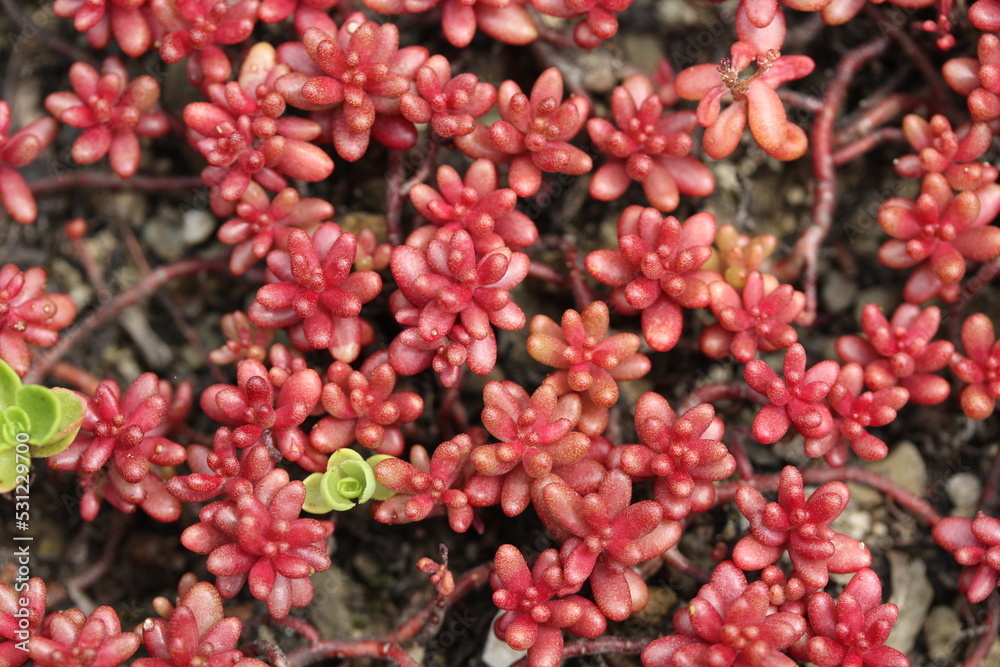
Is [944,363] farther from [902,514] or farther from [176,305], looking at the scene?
[176,305]

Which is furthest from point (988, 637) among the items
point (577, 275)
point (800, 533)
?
point (577, 275)

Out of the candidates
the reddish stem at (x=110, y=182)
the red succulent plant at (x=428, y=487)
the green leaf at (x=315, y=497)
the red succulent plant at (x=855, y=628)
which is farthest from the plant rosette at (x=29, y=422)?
the red succulent plant at (x=855, y=628)

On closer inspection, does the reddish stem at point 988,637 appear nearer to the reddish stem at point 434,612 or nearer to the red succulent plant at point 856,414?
the red succulent plant at point 856,414

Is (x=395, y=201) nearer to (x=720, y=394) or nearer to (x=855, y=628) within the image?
(x=720, y=394)

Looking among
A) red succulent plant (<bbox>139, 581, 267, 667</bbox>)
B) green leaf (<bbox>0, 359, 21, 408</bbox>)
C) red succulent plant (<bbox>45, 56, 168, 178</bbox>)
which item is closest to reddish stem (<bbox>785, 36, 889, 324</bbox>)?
red succulent plant (<bbox>139, 581, 267, 667</bbox>)

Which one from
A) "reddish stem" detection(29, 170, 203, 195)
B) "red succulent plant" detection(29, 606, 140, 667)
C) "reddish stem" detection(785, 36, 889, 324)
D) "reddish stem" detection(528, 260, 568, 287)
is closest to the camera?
"red succulent plant" detection(29, 606, 140, 667)

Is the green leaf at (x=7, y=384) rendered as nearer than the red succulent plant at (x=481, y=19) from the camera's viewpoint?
Yes

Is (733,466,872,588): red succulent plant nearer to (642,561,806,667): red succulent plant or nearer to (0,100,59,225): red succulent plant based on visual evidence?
(642,561,806,667): red succulent plant
